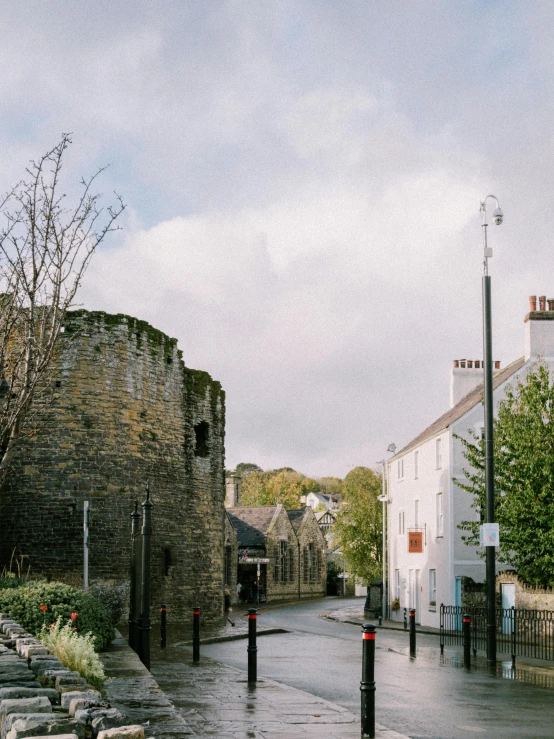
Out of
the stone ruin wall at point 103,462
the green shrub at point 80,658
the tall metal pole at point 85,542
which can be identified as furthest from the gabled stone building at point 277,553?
the green shrub at point 80,658

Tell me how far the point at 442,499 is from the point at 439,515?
34.4 inches

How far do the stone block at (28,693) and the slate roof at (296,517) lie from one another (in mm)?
65752

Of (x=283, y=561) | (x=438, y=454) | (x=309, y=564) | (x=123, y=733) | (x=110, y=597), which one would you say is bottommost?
(x=309, y=564)

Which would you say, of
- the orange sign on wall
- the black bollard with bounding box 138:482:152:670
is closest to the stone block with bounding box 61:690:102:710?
the black bollard with bounding box 138:482:152:670

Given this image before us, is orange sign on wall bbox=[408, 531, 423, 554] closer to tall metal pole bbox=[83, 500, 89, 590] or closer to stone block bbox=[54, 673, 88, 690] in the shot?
tall metal pole bbox=[83, 500, 89, 590]

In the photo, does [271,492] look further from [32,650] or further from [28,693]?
[28,693]

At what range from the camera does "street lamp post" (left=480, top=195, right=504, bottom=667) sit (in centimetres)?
1678

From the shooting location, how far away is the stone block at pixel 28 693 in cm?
564

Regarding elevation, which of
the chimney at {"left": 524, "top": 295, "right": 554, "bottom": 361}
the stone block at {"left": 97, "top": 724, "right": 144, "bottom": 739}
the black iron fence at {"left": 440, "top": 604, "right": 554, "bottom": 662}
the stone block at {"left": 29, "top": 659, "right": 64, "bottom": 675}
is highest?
the chimney at {"left": 524, "top": 295, "right": 554, "bottom": 361}

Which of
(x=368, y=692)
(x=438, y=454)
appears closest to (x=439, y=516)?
(x=438, y=454)

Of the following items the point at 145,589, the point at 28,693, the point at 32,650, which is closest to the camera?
the point at 28,693

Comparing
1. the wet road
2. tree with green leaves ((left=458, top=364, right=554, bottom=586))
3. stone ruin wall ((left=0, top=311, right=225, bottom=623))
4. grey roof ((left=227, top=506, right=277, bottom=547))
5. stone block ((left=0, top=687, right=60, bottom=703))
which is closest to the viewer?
stone block ((left=0, top=687, right=60, bottom=703))

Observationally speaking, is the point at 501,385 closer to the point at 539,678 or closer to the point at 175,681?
the point at 539,678

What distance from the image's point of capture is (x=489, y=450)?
17016 mm
